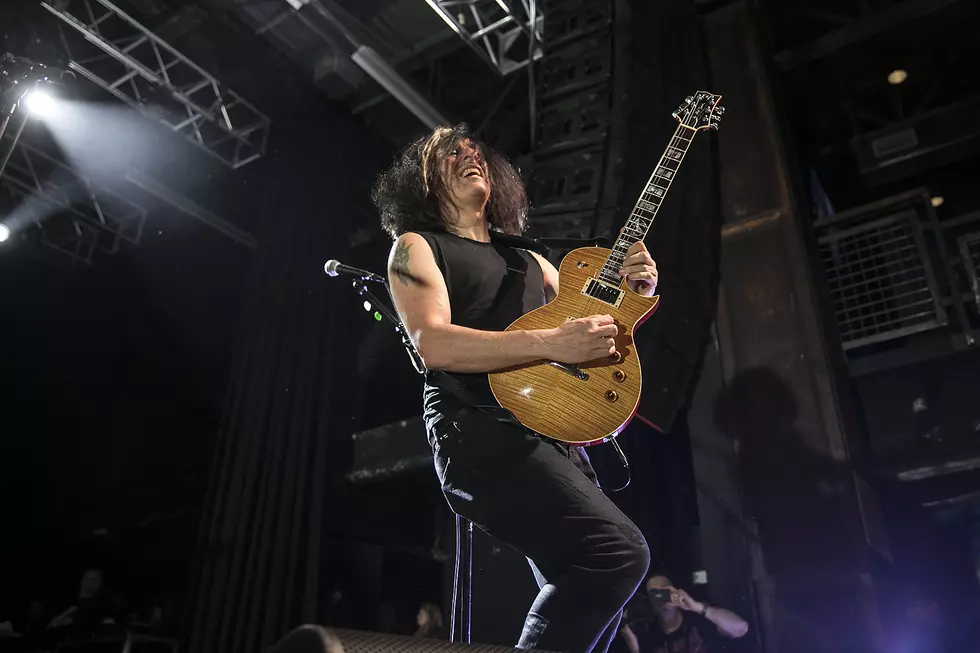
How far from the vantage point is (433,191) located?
2199 millimetres

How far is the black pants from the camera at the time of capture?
1.47 metres

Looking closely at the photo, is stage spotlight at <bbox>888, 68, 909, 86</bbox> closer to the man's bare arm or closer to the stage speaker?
the man's bare arm

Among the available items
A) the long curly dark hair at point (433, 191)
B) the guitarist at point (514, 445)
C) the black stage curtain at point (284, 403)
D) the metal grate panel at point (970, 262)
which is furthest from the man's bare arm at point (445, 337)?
the metal grate panel at point (970, 262)

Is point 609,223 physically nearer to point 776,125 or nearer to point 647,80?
point 647,80

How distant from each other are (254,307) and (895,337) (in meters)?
5.64

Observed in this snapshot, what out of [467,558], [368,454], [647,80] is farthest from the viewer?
[368,454]

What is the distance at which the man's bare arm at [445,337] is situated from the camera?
1603mm

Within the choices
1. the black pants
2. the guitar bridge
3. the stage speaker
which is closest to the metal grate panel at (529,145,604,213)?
the guitar bridge

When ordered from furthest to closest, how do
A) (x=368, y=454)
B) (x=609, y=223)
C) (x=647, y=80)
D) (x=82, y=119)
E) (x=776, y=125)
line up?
(x=368, y=454)
(x=82, y=119)
(x=776, y=125)
(x=647, y=80)
(x=609, y=223)

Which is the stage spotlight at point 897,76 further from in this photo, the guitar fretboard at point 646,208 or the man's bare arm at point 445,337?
the man's bare arm at point 445,337

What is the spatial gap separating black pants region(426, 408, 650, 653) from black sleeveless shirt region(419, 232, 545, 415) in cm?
22

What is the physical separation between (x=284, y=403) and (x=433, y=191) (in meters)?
4.84

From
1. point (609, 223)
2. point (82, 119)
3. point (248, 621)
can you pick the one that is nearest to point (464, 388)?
point (609, 223)

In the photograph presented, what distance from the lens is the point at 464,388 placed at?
166 cm
